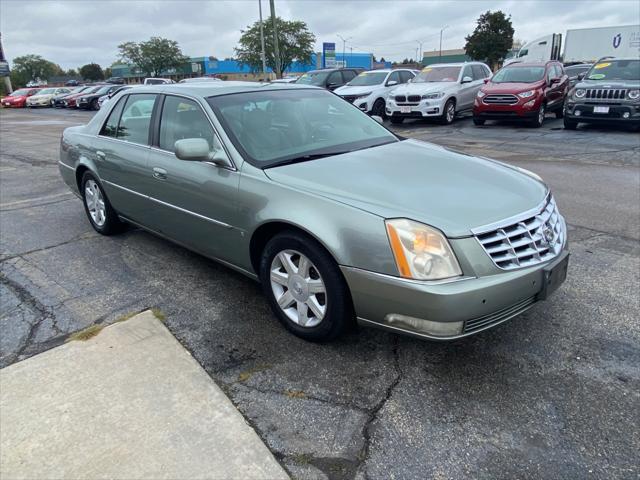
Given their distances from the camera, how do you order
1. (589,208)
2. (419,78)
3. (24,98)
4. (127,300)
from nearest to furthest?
1. (127,300)
2. (589,208)
3. (419,78)
4. (24,98)

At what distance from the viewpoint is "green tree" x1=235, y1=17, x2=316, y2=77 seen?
Result: 50812mm

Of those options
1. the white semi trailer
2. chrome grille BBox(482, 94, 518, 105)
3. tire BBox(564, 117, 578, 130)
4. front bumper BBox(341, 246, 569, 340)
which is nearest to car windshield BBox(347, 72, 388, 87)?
chrome grille BBox(482, 94, 518, 105)

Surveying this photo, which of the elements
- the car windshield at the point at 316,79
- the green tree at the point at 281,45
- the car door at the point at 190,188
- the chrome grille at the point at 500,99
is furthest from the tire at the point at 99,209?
the green tree at the point at 281,45

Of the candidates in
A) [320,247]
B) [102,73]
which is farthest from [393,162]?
[102,73]

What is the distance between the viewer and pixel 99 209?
5164 mm

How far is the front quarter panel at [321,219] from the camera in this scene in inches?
101

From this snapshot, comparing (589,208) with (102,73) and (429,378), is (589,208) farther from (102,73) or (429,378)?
(102,73)

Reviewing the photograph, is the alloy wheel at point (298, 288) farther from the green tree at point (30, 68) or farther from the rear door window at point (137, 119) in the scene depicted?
the green tree at point (30, 68)

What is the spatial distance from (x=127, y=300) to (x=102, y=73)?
121932 millimetres

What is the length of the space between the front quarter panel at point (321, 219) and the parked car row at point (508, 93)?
11.7 m

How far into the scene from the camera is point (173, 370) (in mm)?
2842

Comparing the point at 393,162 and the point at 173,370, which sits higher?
the point at 393,162

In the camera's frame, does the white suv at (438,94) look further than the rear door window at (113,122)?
Yes

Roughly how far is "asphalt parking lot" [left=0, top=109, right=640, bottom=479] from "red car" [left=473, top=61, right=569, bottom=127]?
29.5 ft
